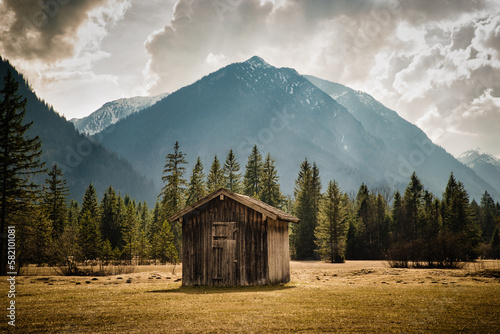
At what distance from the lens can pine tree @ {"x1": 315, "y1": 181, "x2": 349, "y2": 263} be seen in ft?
181

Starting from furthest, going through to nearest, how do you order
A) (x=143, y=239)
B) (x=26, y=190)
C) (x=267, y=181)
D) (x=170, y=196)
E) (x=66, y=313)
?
1. (x=267, y=181)
2. (x=170, y=196)
3. (x=143, y=239)
4. (x=26, y=190)
5. (x=66, y=313)

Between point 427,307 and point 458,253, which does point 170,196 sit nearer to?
point 458,253

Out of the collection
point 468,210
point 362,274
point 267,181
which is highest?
point 267,181

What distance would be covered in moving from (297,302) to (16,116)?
92.5 feet

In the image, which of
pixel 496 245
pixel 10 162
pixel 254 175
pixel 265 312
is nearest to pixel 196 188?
pixel 254 175

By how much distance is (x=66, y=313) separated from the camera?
35.2 ft

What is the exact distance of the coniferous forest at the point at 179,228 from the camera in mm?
29109

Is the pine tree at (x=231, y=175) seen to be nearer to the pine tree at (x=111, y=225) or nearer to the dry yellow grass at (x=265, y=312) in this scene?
the pine tree at (x=111, y=225)

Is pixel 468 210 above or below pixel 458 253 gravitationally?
above

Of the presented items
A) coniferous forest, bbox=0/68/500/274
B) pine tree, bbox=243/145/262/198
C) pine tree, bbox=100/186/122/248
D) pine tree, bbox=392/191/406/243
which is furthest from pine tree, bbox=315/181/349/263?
pine tree, bbox=100/186/122/248

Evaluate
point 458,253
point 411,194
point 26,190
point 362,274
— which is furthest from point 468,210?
point 26,190

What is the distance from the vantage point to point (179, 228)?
5809 cm

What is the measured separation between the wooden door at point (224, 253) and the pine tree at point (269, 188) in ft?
153

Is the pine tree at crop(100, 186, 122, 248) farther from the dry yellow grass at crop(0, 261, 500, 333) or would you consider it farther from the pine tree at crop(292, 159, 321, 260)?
the dry yellow grass at crop(0, 261, 500, 333)
